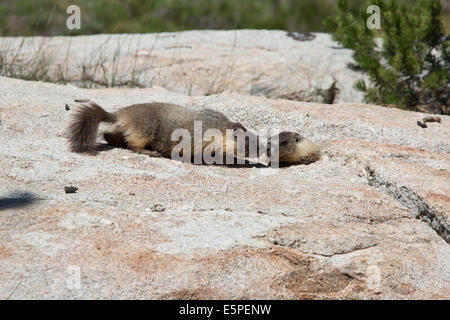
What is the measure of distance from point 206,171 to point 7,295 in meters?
2.16

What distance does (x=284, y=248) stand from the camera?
11.1 ft

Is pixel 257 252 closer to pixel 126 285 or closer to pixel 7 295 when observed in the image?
pixel 126 285

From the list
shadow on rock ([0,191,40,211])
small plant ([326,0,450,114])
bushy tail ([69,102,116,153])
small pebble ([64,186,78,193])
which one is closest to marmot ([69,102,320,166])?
bushy tail ([69,102,116,153])

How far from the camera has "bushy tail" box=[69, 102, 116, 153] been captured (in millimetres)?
4750

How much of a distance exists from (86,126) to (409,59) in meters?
4.45

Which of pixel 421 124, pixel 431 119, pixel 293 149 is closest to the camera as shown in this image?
pixel 293 149

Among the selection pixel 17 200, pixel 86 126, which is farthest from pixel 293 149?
pixel 17 200

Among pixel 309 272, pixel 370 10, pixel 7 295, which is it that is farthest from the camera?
pixel 370 10

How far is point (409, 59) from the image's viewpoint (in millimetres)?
7391

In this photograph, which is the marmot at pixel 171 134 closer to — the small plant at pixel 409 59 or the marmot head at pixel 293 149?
the marmot head at pixel 293 149

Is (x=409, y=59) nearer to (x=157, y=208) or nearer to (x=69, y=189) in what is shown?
(x=157, y=208)

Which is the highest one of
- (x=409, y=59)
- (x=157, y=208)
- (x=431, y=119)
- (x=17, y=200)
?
(x=409, y=59)
